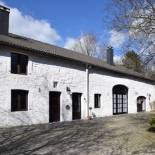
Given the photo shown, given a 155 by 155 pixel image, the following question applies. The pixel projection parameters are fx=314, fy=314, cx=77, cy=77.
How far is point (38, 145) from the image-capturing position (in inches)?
491

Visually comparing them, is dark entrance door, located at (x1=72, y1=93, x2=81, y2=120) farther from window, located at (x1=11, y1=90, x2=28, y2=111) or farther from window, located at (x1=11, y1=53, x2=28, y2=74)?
window, located at (x1=11, y1=53, x2=28, y2=74)

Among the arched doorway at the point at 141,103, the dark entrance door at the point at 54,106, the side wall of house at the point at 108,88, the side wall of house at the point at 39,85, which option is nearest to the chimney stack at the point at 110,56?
the side wall of house at the point at 108,88

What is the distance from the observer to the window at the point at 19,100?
61.1 ft

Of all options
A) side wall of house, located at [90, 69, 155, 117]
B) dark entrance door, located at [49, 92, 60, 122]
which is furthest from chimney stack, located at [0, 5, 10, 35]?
side wall of house, located at [90, 69, 155, 117]

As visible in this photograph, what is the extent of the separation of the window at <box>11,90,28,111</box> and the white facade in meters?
0.25

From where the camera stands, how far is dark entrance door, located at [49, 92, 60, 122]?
21516mm

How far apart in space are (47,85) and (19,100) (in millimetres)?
2679

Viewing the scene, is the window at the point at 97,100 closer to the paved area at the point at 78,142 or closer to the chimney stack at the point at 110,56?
the chimney stack at the point at 110,56

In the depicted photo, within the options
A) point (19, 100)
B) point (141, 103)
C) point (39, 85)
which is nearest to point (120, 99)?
point (141, 103)

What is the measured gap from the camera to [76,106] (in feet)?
79.3

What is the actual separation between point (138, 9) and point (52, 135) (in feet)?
30.2

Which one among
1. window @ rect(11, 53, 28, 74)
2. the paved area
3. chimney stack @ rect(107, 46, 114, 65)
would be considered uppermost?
chimney stack @ rect(107, 46, 114, 65)

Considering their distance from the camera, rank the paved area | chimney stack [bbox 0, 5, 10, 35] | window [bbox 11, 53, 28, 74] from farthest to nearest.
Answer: chimney stack [bbox 0, 5, 10, 35] → window [bbox 11, 53, 28, 74] → the paved area

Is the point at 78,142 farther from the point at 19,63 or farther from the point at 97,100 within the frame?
the point at 97,100
